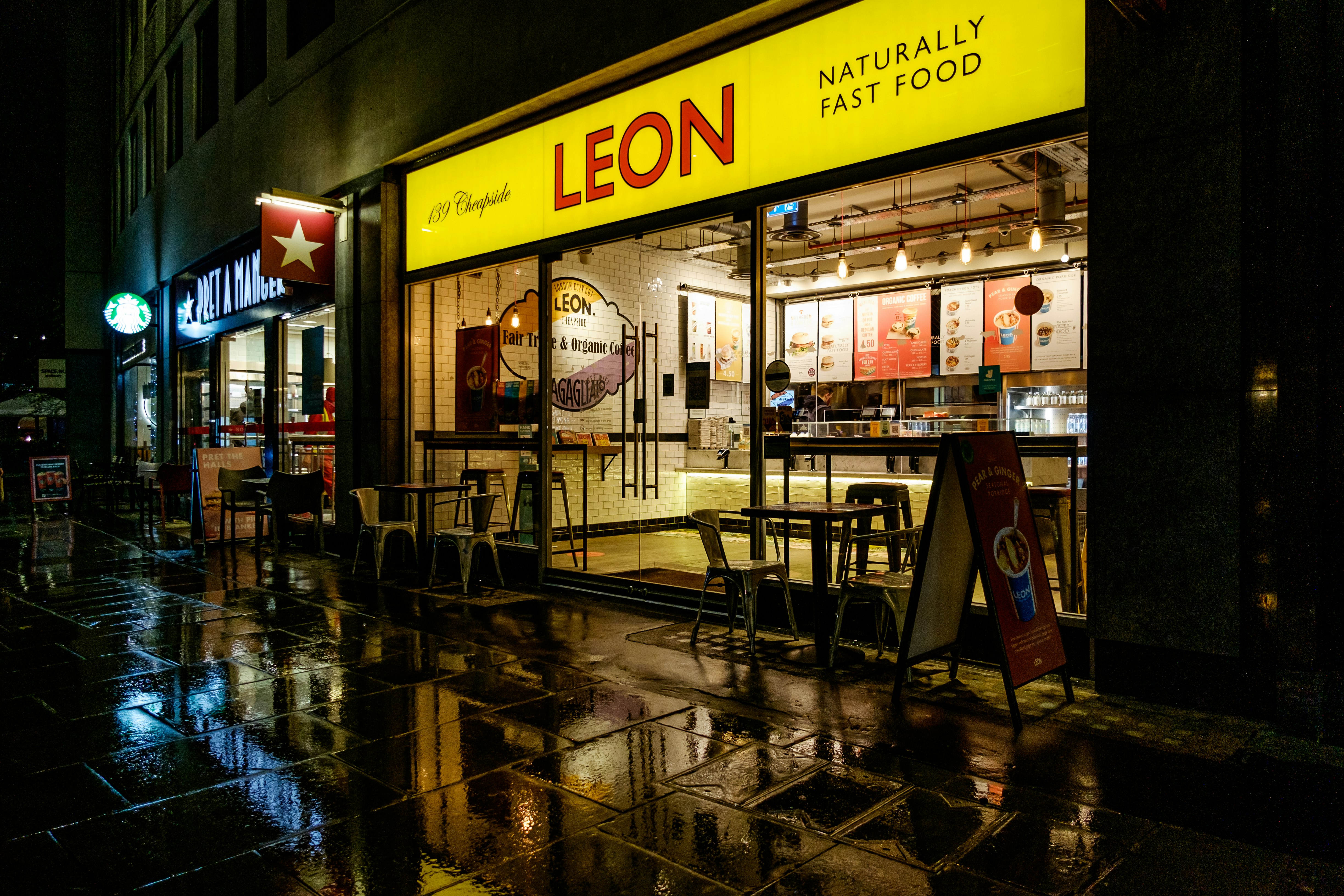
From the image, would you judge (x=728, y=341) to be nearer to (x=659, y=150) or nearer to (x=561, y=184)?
(x=561, y=184)

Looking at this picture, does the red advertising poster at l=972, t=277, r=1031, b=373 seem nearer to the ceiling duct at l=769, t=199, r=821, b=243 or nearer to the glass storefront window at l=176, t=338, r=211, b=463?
the ceiling duct at l=769, t=199, r=821, b=243

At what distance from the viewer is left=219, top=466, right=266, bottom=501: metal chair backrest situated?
10.8m

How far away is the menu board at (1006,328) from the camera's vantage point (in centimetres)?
1109

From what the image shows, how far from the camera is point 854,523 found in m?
7.76

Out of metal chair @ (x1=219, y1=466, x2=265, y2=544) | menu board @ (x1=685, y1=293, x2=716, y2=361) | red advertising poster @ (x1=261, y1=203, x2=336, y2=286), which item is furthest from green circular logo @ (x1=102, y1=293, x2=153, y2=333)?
menu board @ (x1=685, y1=293, x2=716, y2=361)

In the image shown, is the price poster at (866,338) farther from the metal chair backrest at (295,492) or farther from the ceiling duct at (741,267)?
the metal chair backrest at (295,492)

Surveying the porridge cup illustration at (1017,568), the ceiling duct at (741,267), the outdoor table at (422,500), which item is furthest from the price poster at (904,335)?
the porridge cup illustration at (1017,568)

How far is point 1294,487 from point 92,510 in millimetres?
18821

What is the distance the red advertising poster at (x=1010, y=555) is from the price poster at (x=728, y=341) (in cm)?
607

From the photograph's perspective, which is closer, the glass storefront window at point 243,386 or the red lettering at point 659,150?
the red lettering at point 659,150

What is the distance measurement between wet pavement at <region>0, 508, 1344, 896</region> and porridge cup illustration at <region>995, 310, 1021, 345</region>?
7626 millimetres

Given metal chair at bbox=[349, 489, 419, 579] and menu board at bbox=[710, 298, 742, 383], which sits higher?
menu board at bbox=[710, 298, 742, 383]

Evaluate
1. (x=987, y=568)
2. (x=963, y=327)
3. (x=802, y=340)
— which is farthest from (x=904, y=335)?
(x=987, y=568)

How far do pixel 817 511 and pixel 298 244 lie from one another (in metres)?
7.24
